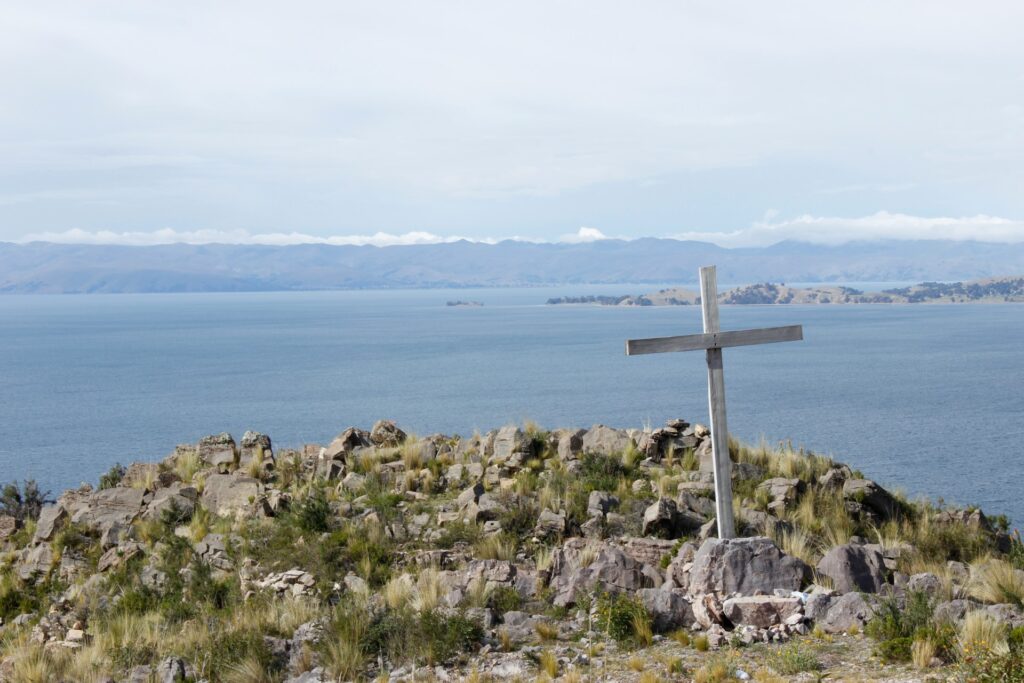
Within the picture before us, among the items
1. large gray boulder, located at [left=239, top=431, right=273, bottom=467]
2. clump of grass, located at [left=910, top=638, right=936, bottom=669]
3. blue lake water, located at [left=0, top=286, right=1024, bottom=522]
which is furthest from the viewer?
blue lake water, located at [left=0, top=286, right=1024, bottom=522]

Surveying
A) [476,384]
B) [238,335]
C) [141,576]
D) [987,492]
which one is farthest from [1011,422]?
[238,335]

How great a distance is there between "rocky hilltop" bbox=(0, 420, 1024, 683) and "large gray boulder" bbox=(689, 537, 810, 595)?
0.07 ft

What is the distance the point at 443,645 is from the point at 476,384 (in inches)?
2863

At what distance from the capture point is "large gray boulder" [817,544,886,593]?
401 inches

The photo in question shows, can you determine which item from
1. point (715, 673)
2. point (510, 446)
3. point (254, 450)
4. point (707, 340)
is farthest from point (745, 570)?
point (254, 450)

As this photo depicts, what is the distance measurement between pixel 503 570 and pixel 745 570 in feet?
9.14

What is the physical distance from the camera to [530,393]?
244ft

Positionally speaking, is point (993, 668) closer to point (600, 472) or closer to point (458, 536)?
point (458, 536)

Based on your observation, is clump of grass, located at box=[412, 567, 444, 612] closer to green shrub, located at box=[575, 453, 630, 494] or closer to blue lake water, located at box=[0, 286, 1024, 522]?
green shrub, located at box=[575, 453, 630, 494]

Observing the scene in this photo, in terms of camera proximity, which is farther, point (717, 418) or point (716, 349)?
point (716, 349)

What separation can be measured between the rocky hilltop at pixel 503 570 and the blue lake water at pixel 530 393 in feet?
77.8

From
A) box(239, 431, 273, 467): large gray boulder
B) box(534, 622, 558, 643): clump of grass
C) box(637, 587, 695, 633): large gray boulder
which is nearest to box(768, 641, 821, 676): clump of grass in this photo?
box(637, 587, 695, 633): large gray boulder

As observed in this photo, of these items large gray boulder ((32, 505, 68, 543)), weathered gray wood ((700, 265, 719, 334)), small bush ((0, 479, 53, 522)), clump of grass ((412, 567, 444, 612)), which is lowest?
small bush ((0, 479, 53, 522))

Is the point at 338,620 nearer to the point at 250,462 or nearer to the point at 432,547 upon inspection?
the point at 432,547
